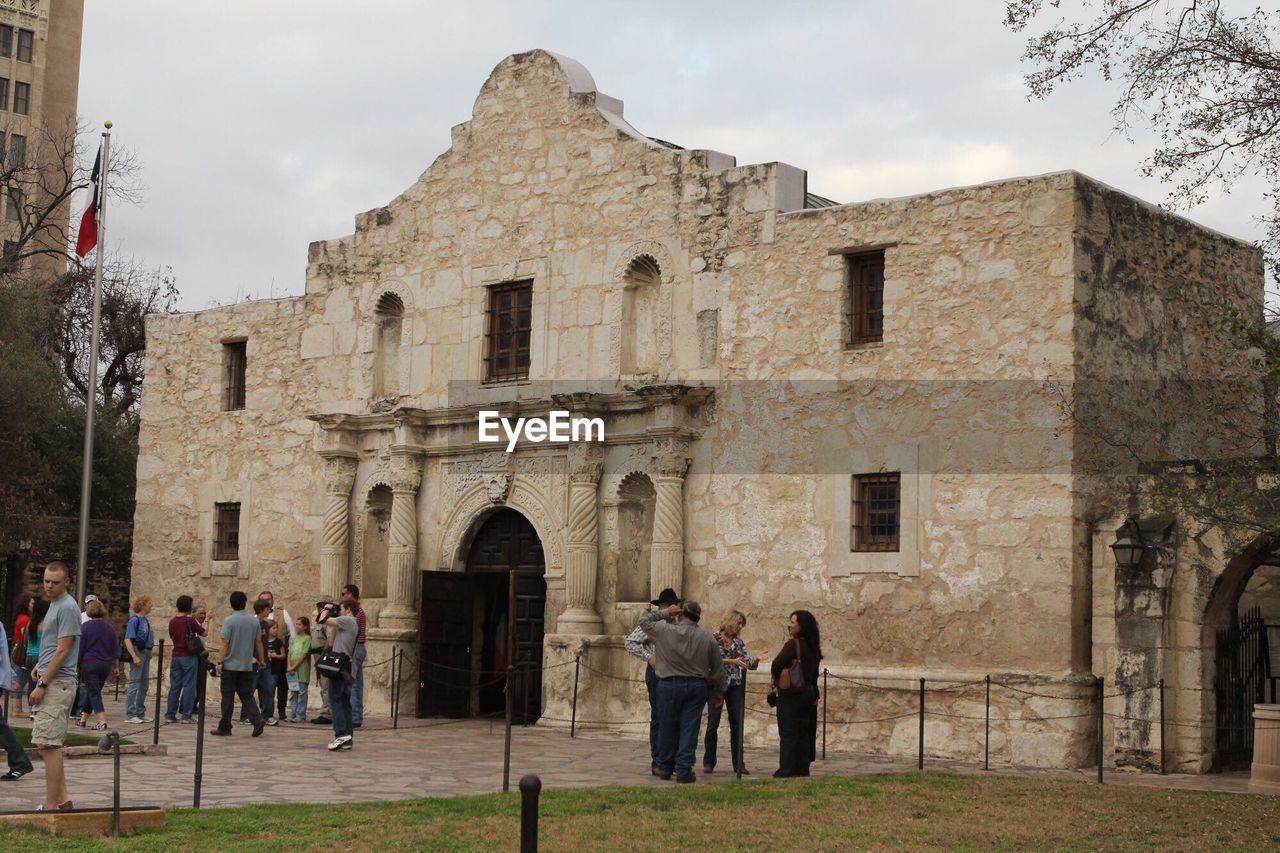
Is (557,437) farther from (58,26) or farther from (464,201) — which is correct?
(58,26)

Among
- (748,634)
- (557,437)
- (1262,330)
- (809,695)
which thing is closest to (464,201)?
(557,437)

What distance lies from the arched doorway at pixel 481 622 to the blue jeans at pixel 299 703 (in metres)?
1.47

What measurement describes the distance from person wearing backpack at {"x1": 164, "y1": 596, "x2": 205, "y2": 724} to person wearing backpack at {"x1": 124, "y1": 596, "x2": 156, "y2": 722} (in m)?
0.34

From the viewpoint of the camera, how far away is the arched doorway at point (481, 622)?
20281 mm

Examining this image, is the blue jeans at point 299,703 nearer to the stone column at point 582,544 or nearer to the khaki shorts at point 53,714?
the stone column at point 582,544

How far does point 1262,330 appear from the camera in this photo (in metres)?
12.9

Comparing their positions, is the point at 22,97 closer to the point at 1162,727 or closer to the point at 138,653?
the point at 138,653

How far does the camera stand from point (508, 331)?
68.6 feet

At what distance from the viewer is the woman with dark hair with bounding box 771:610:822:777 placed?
558 inches

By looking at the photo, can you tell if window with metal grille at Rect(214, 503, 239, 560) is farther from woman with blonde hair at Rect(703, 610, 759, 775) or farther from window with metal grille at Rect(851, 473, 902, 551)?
woman with blonde hair at Rect(703, 610, 759, 775)

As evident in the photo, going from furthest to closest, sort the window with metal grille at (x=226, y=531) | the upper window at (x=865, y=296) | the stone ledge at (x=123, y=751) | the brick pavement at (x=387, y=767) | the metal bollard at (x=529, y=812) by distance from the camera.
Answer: the window with metal grille at (x=226, y=531)
the upper window at (x=865, y=296)
the stone ledge at (x=123, y=751)
the brick pavement at (x=387, y=767)
the metal bollard at (x=529, y=812)

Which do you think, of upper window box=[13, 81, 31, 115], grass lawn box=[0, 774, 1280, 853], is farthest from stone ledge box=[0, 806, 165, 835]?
upper window box=[13, 81, 31, 115]

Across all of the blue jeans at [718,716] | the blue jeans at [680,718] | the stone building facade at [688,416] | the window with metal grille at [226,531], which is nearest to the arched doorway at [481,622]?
the stone building facade at [688,416]

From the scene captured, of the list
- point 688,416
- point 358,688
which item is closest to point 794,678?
point 688,416
